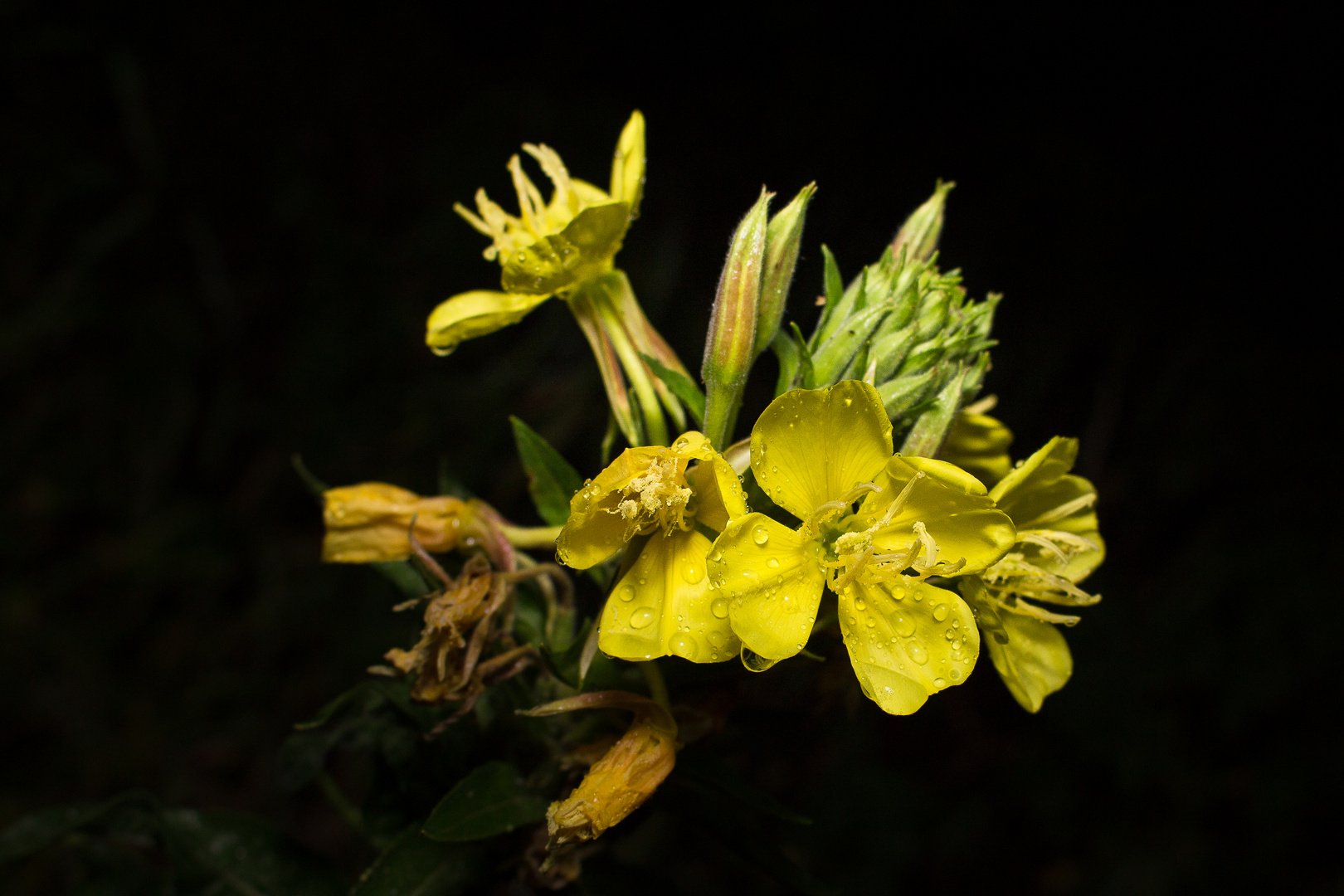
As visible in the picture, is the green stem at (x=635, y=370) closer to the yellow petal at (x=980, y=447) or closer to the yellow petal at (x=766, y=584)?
the yellow petal at (x=766, y=584)

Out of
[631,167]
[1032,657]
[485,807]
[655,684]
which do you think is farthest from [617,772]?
[631,167]

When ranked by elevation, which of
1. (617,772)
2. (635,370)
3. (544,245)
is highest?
(544,245)

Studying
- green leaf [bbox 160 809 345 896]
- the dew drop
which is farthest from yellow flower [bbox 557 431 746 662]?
green leaf [bbox 160 809 345 896]

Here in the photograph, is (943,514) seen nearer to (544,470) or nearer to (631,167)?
(544,470)

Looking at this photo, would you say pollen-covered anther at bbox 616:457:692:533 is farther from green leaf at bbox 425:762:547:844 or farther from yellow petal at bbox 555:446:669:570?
green leaf at bbox 425:762:547:844

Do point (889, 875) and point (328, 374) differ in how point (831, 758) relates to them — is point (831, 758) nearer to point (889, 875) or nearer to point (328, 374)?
point (889, 875)

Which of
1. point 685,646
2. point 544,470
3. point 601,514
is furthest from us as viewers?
point 544,470
